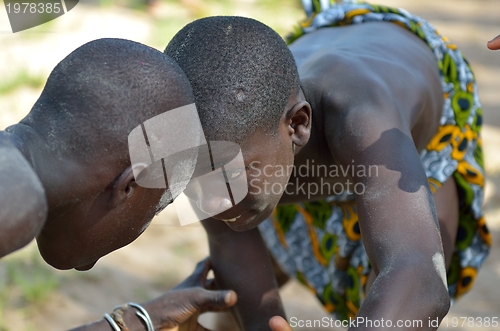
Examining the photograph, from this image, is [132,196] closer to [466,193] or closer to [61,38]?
[466,193]

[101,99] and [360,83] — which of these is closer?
[101,99]

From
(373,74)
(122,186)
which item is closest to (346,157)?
(373,74)

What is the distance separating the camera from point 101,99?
4.46ft

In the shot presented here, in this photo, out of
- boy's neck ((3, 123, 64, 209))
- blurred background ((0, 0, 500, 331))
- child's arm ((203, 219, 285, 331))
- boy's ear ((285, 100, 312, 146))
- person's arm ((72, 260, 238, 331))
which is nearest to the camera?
boy's neck ((3, 123, 64, 209))

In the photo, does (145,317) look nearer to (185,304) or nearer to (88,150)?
(185,304)

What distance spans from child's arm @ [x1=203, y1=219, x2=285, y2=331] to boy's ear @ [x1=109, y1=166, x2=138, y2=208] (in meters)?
0.74

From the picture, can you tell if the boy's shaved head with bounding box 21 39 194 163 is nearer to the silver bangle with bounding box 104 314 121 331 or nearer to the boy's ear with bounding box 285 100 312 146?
the boy's ear with bounding box 285 100 312 146

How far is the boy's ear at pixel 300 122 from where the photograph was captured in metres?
1.74

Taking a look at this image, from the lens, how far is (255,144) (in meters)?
1.67

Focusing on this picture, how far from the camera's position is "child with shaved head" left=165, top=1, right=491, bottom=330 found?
1578 mm

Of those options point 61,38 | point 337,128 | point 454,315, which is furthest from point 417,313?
point 61,38

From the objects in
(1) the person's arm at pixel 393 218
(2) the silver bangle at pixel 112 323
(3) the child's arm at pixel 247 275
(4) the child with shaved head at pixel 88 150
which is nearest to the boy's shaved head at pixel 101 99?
(4) the child with shaved head at pixel 88 150

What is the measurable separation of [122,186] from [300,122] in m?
0.56

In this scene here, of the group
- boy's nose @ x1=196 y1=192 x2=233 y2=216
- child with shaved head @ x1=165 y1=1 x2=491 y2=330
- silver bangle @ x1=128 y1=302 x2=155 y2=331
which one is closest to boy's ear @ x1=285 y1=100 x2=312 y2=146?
child with shaved head @ x1=165 y1=1 x2=491 y2=330
